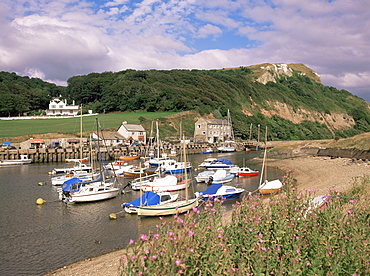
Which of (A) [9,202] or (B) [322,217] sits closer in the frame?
(B) [322,217]

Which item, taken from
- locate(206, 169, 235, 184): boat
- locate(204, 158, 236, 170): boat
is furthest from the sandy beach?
locate(204, 158, 236, 170): boat

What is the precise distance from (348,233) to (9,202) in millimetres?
30269

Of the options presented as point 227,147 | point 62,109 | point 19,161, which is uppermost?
point 62,109

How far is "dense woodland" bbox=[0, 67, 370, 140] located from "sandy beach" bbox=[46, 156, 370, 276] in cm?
6447

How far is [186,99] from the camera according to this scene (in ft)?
425

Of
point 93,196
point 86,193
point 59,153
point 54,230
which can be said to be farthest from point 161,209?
point 59,153

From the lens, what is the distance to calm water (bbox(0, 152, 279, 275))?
16.6m

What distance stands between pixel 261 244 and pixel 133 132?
83.3 metres

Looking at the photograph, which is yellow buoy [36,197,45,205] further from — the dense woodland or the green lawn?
the dense woodland

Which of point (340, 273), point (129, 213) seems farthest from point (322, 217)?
point (129, 213)

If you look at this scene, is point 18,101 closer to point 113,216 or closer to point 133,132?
point 133,132

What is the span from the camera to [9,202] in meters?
29.2

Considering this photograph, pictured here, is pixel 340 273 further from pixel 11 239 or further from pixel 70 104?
pixel 70 104

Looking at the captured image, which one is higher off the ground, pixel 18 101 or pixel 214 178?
pixel 18 101
